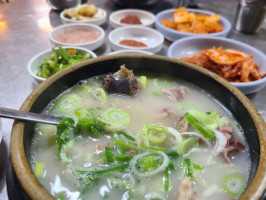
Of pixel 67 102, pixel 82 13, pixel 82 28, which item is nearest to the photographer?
pixel 67 102

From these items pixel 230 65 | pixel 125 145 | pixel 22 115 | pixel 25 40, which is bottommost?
pixel 25 40

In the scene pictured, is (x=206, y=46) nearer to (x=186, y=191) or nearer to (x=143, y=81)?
(x=143, y=81)

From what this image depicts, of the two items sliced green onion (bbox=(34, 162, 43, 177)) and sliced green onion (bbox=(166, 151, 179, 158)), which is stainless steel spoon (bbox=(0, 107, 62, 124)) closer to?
sliced green onion (bbox=(34, 162, 43, 177))

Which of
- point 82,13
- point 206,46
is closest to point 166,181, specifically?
point 206,46

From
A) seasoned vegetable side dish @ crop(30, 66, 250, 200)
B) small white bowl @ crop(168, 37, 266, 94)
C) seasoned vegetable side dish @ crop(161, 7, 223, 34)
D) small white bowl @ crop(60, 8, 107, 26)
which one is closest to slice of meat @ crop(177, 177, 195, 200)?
seasoned vegetable side dish @ crop(30, 66, 250, 200)

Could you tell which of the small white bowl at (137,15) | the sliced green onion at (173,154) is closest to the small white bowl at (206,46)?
the small white bowl at (137,15)

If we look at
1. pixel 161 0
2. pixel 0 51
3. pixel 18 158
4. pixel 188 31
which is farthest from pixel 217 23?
pixel 18 158
